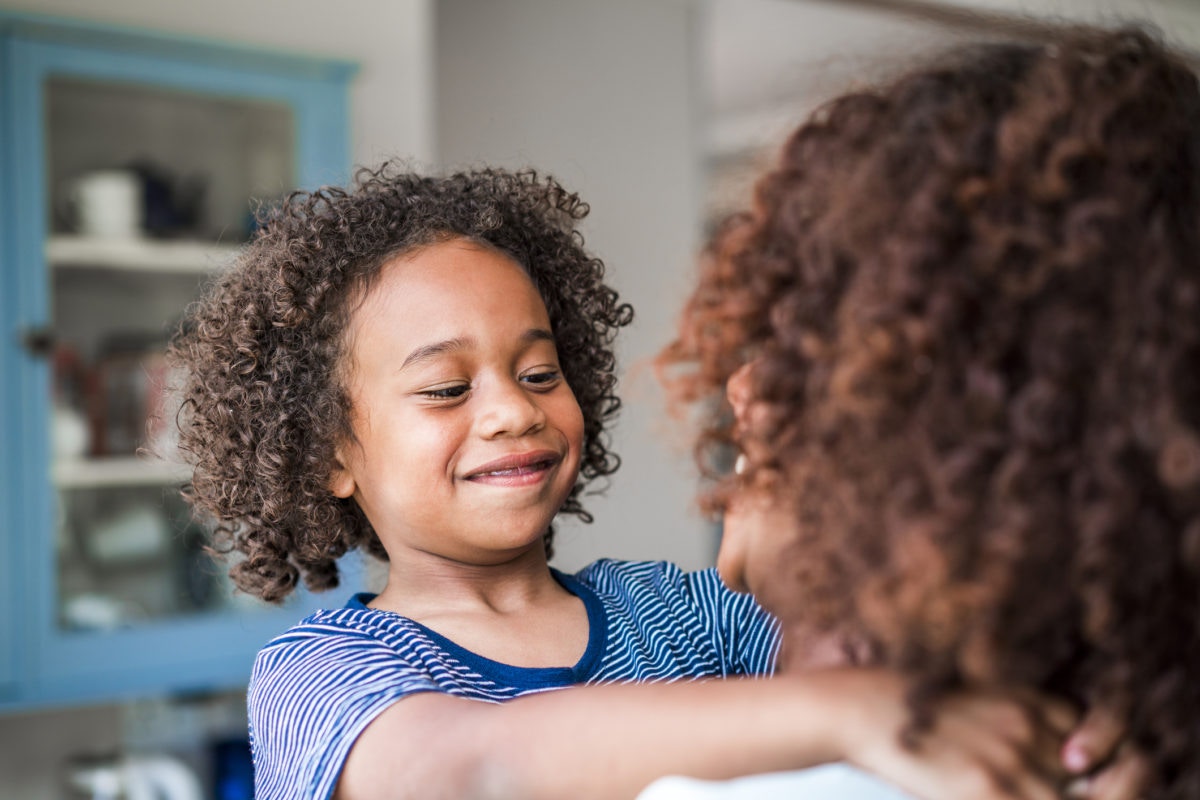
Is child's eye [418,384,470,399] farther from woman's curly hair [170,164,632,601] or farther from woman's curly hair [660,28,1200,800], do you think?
woman's curly hair [660,28,1200,800]

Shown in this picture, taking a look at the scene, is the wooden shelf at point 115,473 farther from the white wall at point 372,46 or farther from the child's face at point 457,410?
the child's face at point 457,410

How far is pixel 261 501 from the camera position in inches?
39.7

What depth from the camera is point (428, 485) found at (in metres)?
0.88

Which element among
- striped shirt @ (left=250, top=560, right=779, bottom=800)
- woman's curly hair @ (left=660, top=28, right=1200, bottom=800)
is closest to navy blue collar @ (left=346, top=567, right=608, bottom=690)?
striped shirt @ (left=250, top=560, right=779, bottom=800)

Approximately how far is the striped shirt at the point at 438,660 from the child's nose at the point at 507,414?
0.52 ft

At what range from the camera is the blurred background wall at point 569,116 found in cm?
223

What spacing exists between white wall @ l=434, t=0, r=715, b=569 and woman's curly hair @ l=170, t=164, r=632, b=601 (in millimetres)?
1515

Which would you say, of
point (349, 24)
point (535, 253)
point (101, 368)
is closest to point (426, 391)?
point (535, 253)

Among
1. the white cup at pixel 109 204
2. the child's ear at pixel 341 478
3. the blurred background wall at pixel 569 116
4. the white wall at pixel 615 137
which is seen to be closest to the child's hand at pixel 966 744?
the child's ear at pixel 341 478

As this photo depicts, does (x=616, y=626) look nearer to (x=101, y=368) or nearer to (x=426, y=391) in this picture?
(x=426, y=391)

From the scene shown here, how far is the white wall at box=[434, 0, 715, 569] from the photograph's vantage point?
8.70ft

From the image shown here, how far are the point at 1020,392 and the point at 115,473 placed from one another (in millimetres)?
1900

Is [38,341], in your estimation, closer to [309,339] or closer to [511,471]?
[309,339]

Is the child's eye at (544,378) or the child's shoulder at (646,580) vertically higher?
the child's eye at (544,378)
